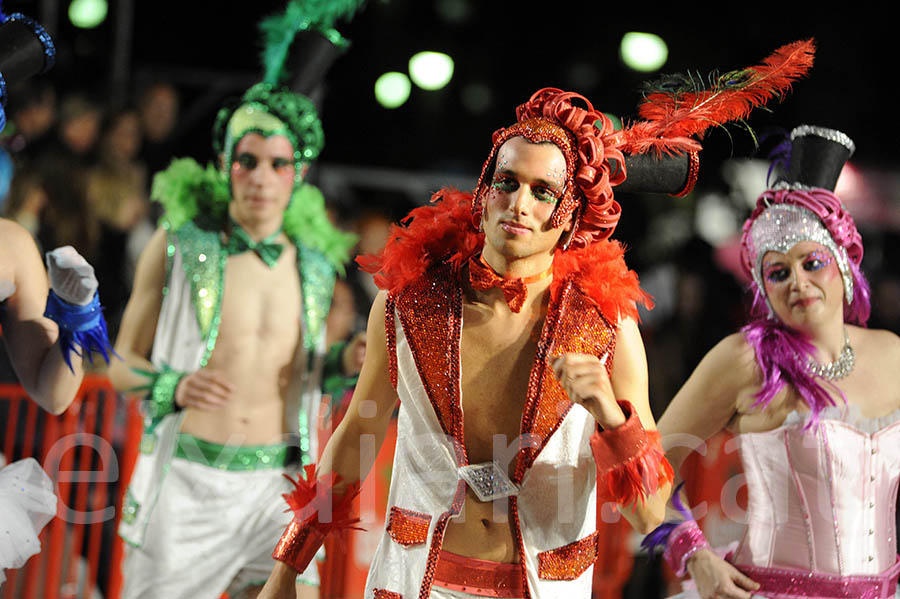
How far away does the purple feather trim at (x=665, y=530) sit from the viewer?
358 centimetres

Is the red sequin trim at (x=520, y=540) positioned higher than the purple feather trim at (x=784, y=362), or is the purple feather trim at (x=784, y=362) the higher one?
the purple feather trim at (x=784, y=362)

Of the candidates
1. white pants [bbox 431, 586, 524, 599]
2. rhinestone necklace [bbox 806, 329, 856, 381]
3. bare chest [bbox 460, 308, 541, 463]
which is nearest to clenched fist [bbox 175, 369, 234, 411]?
bare chest [bbox 460, 308, 541, 463]

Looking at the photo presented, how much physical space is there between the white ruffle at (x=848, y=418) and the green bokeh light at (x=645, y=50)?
4.20 m

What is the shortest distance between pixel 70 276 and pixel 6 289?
0.74 feet

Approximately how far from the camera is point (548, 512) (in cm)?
271

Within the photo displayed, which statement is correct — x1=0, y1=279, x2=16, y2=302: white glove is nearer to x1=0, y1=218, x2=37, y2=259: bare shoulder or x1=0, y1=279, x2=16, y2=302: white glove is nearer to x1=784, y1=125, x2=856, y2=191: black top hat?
x1=0, y1=218, x2=37, y2=259: bare shoulder

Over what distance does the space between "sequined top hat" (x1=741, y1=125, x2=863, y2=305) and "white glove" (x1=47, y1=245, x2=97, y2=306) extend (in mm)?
2087

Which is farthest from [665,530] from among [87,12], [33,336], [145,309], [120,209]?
[87,12]

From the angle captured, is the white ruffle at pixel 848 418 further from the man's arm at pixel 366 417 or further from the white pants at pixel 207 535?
the white pants at pixel 207 535

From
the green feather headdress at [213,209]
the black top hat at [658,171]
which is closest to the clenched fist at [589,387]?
the black top hat at [658,171]

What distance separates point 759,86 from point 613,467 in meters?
1.20

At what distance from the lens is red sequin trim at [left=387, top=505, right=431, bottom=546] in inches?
→ 106

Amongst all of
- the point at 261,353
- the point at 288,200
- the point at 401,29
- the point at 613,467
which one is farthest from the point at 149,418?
the point at 401,29

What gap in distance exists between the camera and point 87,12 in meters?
7.17
